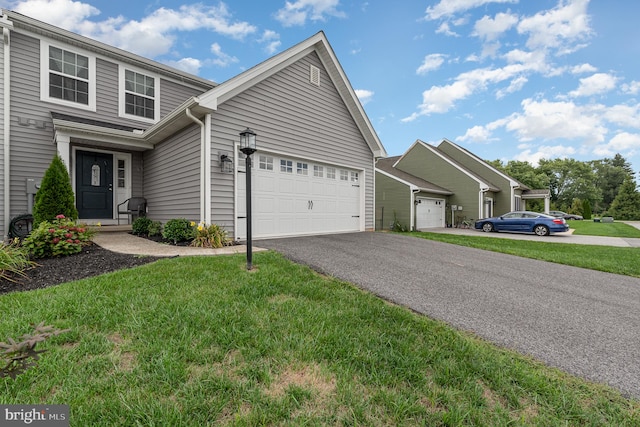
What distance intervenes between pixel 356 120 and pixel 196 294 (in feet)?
28.0

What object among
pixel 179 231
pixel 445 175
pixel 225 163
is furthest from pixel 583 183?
pixel 179 231

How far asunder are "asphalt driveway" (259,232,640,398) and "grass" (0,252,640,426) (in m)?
0.36

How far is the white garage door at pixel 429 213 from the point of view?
1652 centimetres

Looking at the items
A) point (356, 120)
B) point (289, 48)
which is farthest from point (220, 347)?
point (356, 120)

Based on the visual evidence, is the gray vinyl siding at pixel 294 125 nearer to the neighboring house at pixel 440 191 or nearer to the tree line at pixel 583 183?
the neighboring house at pixel 440 191

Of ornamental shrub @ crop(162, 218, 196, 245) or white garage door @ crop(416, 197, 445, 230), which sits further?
white garage door @ crop(416, 197, 445, 230)

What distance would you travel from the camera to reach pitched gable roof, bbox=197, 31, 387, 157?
649cm

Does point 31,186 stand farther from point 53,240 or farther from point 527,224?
point 527,224

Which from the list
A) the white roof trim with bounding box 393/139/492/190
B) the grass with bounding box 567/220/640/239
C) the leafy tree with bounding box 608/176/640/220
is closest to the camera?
the grass with bounding box 567/220/640/239

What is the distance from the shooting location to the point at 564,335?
2.79 m

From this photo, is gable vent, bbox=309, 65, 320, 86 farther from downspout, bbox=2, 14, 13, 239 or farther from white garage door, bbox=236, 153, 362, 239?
downspout, bbox=2, 14, 13, 239

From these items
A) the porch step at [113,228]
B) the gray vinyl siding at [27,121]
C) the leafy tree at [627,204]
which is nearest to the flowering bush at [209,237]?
the gray vinyl siding at [27,121]

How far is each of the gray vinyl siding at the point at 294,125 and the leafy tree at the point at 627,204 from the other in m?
42.7

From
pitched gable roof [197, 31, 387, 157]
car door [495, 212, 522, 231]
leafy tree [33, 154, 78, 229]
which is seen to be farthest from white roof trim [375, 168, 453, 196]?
leafy tree [33, 154, 78, 229]
